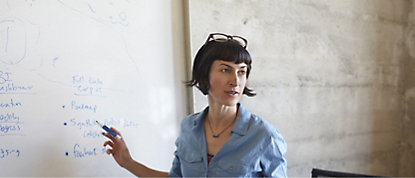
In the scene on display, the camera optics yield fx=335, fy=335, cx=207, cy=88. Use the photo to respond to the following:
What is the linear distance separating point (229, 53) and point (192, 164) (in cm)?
41

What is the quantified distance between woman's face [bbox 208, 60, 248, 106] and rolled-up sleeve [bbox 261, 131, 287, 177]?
19 cm

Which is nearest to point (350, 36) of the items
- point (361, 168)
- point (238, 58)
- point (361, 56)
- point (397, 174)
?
point (361, 56)

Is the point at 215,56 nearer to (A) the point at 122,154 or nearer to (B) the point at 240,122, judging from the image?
(B) the point at 240,122

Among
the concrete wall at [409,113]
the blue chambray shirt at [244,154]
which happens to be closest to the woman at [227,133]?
the blue chambray shirt at [244,154]

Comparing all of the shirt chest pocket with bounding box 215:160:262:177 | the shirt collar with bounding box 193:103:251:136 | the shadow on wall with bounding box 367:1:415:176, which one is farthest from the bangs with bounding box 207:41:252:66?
the shadow on wall with bounding box 367:1:415:176

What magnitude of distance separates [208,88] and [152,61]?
0.38 meters

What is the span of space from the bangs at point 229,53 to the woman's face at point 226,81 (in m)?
0.01

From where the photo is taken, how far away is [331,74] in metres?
1.99

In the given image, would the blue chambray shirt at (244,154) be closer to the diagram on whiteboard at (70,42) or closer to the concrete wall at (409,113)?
the diagram on whiteboard at (70,42)

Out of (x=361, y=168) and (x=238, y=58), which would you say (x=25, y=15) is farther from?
(x=361, y=168)

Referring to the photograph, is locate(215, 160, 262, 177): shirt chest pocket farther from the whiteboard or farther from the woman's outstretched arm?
the whiteboard

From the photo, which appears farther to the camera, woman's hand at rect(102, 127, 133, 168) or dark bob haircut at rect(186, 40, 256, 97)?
woman's hand at rect(102, 127, 133, 168)

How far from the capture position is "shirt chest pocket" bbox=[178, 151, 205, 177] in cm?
115

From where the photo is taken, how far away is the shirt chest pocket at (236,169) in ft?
3.58
